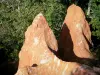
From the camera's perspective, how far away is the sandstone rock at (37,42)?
18.8 m

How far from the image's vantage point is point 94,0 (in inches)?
1310

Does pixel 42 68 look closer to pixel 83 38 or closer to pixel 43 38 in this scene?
pixel 43 38

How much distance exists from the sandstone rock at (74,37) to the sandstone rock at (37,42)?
339 centimetres

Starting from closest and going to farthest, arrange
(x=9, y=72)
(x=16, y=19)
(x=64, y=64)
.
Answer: (x=64, y=64), (x=9, y=72), (x=16, y=19)

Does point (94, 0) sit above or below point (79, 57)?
above

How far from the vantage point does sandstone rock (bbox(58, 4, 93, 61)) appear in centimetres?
2305

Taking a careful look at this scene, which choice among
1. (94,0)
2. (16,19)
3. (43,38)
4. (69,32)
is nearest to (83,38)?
(69,32)

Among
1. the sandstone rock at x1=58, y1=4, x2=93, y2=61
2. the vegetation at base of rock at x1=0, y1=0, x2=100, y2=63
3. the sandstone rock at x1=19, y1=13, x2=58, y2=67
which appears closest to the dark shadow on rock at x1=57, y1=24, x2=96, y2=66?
the sandstone rock at x1=58, y1=4, x2=93, y2=61

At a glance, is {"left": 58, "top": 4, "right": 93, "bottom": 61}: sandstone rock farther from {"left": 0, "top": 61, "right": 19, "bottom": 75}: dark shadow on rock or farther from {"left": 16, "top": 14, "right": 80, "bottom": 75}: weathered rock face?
{"left": 0, "top": 61, "right": 19, "bottom": 75}: dark shadow on rock

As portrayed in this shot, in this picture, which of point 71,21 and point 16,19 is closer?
point 71,21

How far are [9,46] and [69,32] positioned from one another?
486 cm

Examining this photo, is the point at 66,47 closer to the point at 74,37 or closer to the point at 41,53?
the point at 74,37

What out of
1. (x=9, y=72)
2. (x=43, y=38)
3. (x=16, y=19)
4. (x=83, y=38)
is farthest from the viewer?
(x=16, y=19)

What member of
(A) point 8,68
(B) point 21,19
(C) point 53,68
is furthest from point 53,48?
(B) point 21,19
